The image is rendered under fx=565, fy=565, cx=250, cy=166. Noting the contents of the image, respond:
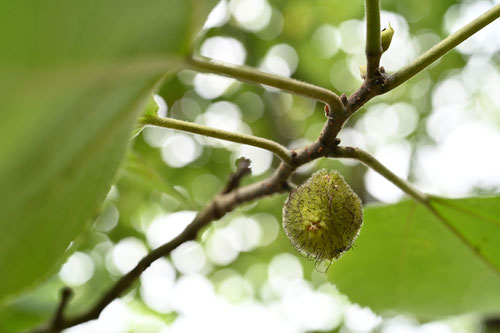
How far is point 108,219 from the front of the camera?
12.5 feet

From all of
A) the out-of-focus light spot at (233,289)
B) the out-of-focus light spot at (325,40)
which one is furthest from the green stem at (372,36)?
the out-of-focus light spot at (233,289)

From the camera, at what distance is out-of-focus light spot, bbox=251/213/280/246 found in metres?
4.13

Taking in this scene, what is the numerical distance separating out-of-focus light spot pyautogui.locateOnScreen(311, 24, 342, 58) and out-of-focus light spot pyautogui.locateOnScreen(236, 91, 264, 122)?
576 millimetres

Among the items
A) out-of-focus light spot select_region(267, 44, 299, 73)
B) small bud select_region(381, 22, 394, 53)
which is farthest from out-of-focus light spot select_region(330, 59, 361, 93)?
small bud select_region(381, 22, 394, 53)

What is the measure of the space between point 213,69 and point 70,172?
25 centimetres

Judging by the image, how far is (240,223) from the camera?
14.3ft

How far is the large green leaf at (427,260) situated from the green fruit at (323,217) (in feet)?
1.45

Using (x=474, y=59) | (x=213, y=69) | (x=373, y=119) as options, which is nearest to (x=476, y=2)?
(x=474, y=59)

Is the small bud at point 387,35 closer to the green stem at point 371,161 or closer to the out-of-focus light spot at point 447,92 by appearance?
the green stem at point 371,161

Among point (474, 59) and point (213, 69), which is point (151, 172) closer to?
point (213, 69)

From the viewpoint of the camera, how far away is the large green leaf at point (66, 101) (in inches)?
22.3

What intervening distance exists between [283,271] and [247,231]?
1.64ft

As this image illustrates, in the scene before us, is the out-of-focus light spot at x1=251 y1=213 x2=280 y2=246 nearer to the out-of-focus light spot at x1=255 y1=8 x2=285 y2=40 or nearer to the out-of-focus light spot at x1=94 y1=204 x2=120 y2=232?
the out-of-focus light spot at x1=94 y1=204 x2=120 y2=232

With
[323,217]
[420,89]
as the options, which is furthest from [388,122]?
[323,217]
